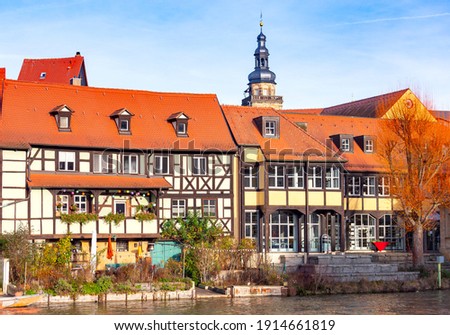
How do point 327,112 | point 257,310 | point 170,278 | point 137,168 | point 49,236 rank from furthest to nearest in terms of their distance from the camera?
1. point 327,112
2. point 137,168
3. point 49,236
4. point 170,278
5. point 257,310

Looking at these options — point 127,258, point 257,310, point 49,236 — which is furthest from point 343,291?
point 49,236

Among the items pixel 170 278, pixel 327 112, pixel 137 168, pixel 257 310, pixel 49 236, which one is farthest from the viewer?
pixel 327 112

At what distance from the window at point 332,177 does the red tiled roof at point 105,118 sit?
17.5 ft

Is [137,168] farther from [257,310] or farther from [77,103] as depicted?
[257,310]

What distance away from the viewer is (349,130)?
156 feet

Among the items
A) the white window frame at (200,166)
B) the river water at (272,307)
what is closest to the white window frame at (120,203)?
the white window frame at (200,166)

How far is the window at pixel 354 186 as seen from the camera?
4459 cm

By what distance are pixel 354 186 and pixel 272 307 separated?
1638 centimetres

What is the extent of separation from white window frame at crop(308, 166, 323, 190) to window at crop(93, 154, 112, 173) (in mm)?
10326

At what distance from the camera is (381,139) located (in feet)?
133

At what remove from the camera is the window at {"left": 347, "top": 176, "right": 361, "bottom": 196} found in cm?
4459

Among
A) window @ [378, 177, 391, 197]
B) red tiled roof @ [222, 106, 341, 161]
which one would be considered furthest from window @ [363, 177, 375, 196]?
red tiled roof @ [222, 106, 341, 161]

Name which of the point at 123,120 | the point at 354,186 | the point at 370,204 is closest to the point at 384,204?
the point at 370,204

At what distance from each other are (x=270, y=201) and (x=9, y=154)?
1284cm
